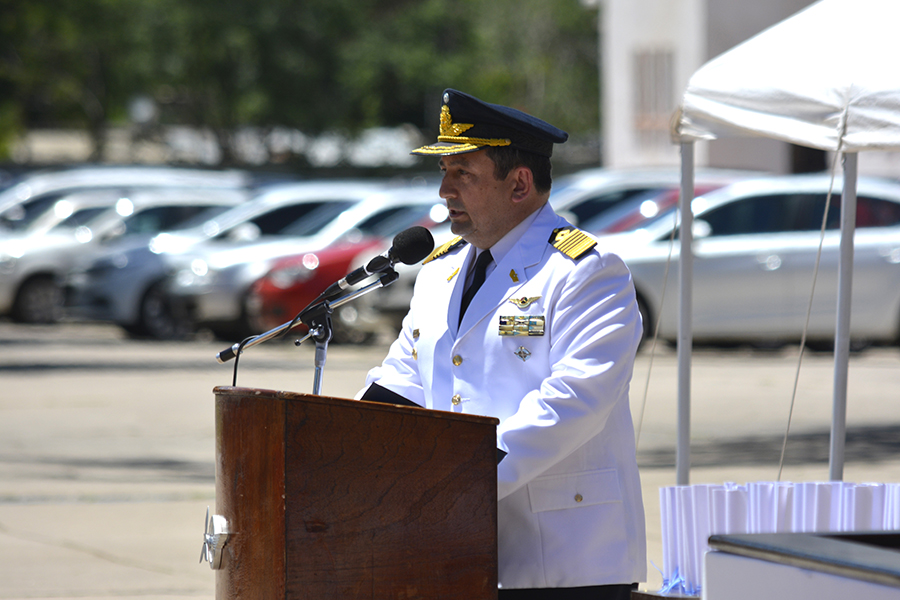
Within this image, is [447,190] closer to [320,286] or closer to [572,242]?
[572,242]

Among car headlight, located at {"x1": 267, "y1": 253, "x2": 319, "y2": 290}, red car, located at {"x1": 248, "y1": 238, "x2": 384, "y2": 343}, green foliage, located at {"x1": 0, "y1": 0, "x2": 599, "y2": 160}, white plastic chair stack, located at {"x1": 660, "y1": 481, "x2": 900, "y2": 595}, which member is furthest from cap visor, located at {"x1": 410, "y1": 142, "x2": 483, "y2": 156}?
green foliage, located at {"x1": 0, "y1": 0, "x2": 599, "y2": 160}

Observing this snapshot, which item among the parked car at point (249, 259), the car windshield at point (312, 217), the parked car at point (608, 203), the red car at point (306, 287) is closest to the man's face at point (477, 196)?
the parked car at point (608, 203)

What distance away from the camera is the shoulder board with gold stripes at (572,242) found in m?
2.98

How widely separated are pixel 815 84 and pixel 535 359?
2.03m

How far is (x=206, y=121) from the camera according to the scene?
34531 mm

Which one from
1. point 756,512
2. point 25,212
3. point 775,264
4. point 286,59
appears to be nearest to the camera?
point 756,512

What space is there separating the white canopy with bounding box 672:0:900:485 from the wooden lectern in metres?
2.26

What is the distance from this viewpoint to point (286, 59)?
33.1 metres

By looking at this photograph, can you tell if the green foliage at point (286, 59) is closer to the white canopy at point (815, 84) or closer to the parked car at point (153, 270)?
the parked car at point (153, 270)

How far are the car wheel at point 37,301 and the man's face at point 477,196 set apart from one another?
15159 mm

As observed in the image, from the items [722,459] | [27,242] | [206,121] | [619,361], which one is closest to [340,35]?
[206,121]

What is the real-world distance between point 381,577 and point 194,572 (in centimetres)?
374

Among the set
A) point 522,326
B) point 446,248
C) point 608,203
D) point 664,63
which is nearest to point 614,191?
point 608,203

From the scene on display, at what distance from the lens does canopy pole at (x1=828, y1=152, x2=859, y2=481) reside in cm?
471
